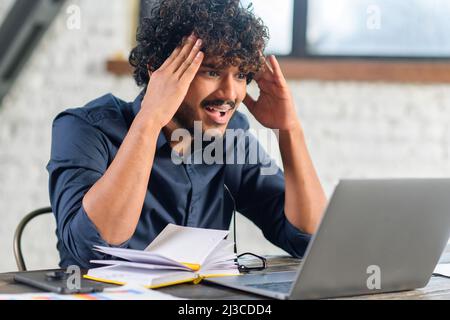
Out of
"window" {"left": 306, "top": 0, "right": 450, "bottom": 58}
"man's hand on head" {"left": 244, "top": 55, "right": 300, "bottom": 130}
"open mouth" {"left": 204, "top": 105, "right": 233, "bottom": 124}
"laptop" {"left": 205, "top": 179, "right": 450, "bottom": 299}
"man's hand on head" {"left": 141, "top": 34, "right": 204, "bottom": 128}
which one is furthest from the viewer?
"window" {"left": 306, "top": 0, "right": 450, "bottom": 58}

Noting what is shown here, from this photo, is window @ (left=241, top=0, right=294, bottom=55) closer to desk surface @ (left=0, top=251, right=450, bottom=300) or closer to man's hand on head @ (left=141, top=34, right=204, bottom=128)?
man's hand on head @ (left=141, top=34, right=204, bottom=128)

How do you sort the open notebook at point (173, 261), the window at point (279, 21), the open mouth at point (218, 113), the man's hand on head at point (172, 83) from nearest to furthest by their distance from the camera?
the open notebook at point (173, 261), the man's hand on head at point (172, 83), the open mouth at point (218, 113), the window at point (279, 21)

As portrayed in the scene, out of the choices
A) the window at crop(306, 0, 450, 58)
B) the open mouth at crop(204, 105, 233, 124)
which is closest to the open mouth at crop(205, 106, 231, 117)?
the open mouth at crop(204, 105, 233, 124)

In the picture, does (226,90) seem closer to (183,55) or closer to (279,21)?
(183,55)

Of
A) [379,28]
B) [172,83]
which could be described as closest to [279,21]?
[379,28]

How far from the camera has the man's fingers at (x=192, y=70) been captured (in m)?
1.69

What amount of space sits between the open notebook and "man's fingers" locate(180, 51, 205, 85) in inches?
14.3

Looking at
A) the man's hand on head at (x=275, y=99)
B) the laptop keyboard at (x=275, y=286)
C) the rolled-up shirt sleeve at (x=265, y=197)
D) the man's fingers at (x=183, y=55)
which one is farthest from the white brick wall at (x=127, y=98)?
the laptop keyboard at (x=275, y=286)

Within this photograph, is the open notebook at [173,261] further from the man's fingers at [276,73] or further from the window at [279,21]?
the window at [279,21]

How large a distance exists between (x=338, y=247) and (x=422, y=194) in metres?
0.17

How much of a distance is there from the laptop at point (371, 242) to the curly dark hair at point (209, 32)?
0.58 metres

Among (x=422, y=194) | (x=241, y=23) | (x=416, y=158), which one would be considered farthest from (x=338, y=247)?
(x=416, y=158)

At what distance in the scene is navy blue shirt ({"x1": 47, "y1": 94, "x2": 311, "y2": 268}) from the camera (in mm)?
1593

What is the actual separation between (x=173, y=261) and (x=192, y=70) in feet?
1.65
